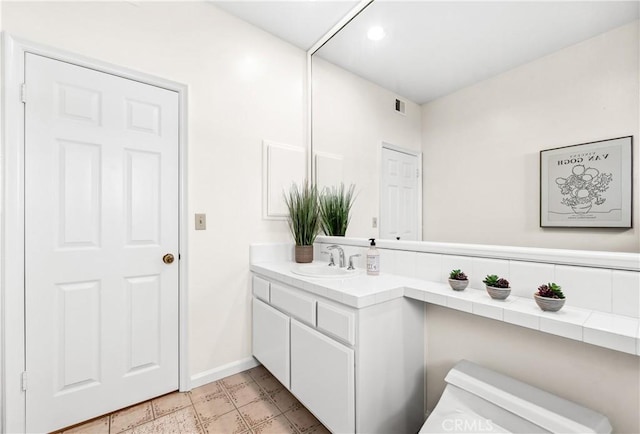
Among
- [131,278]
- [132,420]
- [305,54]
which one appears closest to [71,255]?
[131,278]

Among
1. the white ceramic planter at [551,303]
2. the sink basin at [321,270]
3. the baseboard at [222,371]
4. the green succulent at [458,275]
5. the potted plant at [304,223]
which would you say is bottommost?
the baseboard at [222,371]

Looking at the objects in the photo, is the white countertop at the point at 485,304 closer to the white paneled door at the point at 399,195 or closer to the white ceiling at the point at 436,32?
the white paneled door at the point at 399,195

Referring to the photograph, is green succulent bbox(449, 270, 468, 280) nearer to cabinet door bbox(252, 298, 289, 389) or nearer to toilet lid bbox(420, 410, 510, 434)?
toilet lid bbox(420, 410, 510, 434)

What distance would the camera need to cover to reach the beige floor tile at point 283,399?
1706 millimetres

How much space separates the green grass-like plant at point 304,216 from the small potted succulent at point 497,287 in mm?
1302

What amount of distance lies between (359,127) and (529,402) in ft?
5.76

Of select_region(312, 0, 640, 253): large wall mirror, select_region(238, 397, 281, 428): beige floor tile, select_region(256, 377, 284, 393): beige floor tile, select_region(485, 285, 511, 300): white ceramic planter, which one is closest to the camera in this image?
select_region(312, 0, 640, 253): large wall mirror

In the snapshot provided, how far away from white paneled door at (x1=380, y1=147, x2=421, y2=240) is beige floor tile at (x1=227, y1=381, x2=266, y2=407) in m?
1.31

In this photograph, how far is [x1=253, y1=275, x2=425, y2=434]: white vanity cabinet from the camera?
4.05ft

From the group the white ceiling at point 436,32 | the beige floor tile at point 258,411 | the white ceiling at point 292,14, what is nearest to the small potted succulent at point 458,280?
the white ceiling at point 436,32

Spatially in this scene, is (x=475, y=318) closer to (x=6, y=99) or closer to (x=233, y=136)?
(x=233, y=136)

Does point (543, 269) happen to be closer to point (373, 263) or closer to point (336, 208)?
point (373, 263)

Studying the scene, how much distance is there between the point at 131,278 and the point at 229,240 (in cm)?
62

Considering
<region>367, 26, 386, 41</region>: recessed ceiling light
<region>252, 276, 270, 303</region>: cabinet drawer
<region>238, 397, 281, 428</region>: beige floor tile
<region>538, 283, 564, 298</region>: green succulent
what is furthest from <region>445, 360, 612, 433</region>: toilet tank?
<region>367, 26, 386, 41</region>: recessed ceiling light
